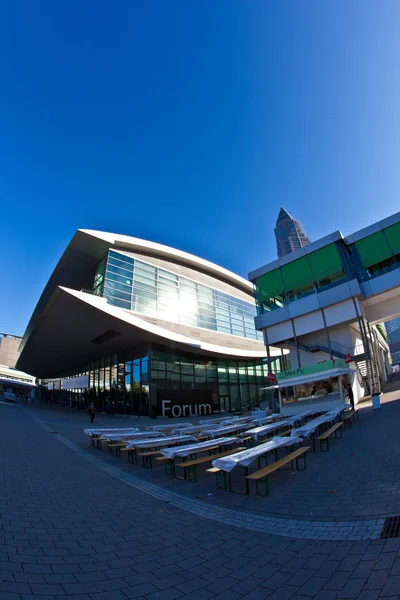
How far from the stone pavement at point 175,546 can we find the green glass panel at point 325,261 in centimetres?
A: 1879

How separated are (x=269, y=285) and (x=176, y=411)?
13842 millimetres

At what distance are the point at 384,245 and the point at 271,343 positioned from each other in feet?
38.5

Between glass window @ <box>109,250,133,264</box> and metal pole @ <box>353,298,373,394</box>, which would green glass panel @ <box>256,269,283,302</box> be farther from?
glass window @ <box>109,250,133,264</box>

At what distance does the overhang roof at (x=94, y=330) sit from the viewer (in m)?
20.1

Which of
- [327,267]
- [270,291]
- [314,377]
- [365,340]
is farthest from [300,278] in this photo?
[314,377]

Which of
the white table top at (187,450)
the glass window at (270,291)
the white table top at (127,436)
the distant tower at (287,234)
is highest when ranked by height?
the distant tower at (287,234)

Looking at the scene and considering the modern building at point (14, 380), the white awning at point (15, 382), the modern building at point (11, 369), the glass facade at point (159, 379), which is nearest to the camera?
the glass facade at point (159, 379)

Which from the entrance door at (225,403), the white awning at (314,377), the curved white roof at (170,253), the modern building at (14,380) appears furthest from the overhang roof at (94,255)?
the modern building at (14,380)

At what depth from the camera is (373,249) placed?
22.5m

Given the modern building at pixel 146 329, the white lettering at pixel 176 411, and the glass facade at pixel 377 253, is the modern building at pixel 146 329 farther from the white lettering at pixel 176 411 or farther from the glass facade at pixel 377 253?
the glass facade at pixel 377 253

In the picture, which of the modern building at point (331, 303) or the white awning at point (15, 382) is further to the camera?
the white awning at point (15, 382)

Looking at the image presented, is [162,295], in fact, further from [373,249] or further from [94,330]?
[373,249]

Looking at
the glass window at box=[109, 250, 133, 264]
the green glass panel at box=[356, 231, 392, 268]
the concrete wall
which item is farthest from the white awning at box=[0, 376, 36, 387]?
the green glass panel at box=[356, 231, 392, 268]

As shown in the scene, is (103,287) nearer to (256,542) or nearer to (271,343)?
(271,343)
